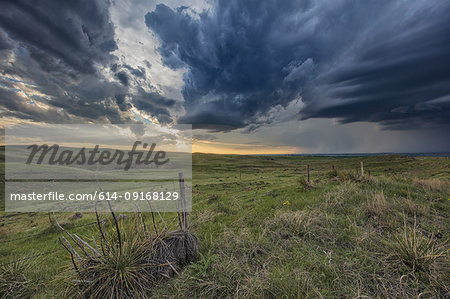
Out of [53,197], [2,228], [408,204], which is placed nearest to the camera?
[408,204]

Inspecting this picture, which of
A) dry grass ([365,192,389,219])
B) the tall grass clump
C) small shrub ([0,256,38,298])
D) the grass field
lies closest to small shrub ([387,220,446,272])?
the grass field

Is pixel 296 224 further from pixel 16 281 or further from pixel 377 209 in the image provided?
pixel 16 281

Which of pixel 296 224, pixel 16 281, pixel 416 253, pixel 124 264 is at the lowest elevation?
pixel 16 281

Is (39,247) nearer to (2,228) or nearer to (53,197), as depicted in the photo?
(2,228)

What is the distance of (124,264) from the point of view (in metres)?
3.70

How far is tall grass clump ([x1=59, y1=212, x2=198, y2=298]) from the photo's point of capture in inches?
137

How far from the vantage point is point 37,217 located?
1379cm

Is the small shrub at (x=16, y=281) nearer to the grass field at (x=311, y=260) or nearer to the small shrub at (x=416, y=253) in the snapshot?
the grass field at (x=311, y=260)

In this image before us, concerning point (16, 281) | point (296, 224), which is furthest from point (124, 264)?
point (296, 224)

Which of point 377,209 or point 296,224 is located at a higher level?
point 377,209

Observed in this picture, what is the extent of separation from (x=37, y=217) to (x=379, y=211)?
21600 mm

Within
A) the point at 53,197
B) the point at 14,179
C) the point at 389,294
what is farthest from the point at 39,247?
the point at 14,179

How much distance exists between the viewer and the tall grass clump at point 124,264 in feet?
11.4

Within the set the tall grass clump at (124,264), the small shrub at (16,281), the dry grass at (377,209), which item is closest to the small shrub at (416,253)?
the dry grass at (377,209)
